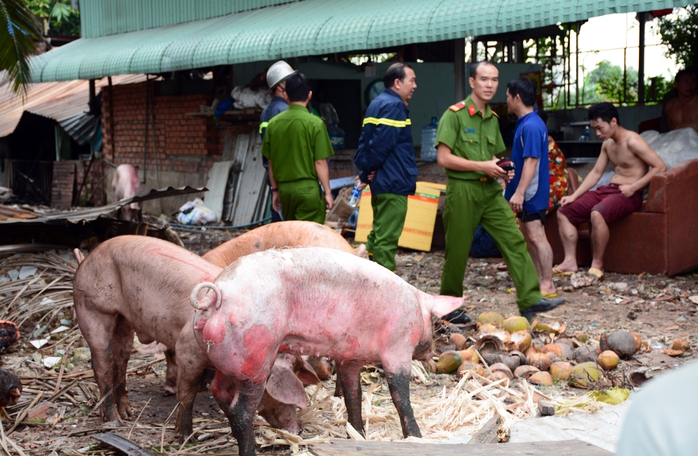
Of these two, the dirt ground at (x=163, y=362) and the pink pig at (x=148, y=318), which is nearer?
the pink pig at (x=148, y=318)

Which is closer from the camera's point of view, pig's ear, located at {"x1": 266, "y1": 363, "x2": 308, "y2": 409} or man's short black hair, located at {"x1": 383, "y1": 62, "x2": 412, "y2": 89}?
pig's ear, located at {"x1": 266, "y1": 363, "x2": 308, "y2": 409}

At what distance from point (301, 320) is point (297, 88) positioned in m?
3.92

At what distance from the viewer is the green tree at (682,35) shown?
Answer: 702 inches

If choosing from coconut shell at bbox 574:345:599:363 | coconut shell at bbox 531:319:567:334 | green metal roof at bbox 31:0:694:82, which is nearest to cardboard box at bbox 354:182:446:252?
green metal roof at bbox 31:0:694:82

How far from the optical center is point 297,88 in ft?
23.1

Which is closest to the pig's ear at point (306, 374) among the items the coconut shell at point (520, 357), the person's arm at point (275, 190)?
the coconut shell at point (520, 357)

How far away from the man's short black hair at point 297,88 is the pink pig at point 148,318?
2.98 meters

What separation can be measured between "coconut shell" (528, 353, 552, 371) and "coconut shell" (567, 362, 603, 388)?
22 centimetres

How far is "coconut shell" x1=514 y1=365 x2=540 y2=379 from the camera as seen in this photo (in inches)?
209

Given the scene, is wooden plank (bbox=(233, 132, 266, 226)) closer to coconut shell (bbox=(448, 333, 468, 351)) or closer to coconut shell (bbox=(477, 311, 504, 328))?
coconut shell (bbox=(477, 311, 504, 328))

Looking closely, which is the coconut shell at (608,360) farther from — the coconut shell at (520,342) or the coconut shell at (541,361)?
the coconut shell at (520,342)

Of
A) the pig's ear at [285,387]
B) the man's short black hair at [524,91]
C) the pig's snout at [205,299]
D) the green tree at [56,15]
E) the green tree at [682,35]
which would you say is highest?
the green tree at [56,15]

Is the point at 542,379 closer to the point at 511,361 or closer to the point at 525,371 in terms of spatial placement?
the point at 525,371

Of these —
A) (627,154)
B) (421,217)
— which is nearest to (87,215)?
(421,217)
